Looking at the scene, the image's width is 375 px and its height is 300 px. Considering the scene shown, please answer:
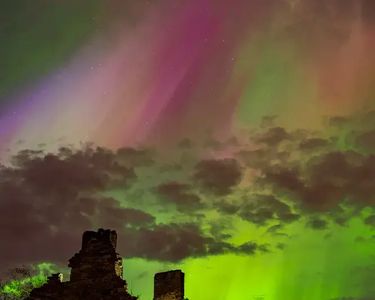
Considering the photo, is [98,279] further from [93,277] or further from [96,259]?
[96,259]

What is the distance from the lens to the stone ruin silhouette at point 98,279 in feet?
95.2

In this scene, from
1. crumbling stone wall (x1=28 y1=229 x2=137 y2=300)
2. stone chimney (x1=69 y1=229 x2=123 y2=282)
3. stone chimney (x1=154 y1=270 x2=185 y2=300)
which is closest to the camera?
crumbling stone wall (x1=28 y1=229 x2=137 y2=300)

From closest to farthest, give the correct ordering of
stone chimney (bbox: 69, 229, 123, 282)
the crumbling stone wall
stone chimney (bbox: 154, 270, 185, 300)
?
the crumbling stone wall
stone chimney (bbox: 69, 229, 123, 282)
stone chimney (bbox: 154, 270, 185, 300)

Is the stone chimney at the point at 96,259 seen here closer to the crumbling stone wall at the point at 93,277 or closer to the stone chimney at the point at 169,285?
the crumbling stone wall at the point at 93,277

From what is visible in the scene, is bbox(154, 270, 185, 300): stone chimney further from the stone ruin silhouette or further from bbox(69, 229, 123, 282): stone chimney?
bbox(69, 229, 123, 282): stone chimney

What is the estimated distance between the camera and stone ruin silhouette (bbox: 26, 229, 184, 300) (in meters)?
29.0

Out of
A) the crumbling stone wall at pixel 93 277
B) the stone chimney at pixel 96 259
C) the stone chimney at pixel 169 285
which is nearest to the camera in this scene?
the crumbling stone wall at pixel 93 277

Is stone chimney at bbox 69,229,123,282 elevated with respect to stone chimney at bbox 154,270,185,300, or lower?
elevated

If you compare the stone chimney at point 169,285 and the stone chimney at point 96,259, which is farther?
the stone chimney at point 169,285

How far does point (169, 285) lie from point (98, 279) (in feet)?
13.4

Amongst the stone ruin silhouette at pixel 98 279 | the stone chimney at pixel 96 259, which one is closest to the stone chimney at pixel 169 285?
the stone ruin silhouette at pixel 98 279

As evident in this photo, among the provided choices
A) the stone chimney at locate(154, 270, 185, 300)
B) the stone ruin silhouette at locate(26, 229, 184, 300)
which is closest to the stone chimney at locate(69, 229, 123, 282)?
the stone ruin silhouette at locate(26, 229, 184, 300)

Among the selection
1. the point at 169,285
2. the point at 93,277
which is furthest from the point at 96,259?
the point at 169,285

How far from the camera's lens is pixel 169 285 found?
1209 inches
